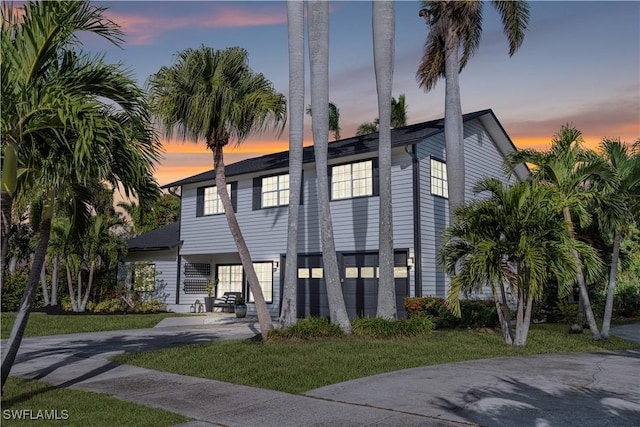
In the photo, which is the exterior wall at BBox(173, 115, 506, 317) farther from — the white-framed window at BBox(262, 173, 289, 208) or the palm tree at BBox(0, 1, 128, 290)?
the palm tree at BBox(0, 1, 128, 290)

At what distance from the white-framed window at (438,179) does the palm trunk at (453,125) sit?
2449 mm

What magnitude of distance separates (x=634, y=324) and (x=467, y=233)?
32.4 feet

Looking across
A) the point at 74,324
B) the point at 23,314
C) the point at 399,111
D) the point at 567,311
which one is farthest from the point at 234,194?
the point at 399,111

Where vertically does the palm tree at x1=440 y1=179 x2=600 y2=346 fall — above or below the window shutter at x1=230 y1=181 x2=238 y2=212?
below

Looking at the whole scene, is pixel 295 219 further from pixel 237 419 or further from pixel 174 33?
pixel 237 419

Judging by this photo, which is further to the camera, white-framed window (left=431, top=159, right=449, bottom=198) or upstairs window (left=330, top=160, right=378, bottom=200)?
white-framed window (left=431, top=159, right=449, bottom=198)

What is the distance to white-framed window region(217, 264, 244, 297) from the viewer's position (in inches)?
997

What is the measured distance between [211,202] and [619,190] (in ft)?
54.7

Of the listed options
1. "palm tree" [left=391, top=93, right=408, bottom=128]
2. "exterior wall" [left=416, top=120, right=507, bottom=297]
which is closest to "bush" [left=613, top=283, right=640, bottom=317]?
"exterior wall" [left=416, top=120, right=507, bottom=297]

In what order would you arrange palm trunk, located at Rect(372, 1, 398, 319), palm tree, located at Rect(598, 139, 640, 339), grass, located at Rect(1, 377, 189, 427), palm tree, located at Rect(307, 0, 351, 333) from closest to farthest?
grass, located at Rect(1, 377, 189, 427) → palm tree, located at Rect(598, 139, 640, 339) → palm tree, located at Rect(307, 0, 351, 333) → palm trunk, located at Rect(372, 1, 398, 319)

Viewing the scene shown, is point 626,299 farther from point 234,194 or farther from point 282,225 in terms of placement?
point 234,194

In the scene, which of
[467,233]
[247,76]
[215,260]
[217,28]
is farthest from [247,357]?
[215,260]

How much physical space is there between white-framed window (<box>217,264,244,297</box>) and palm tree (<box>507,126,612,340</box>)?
1569cm

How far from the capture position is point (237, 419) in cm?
621
